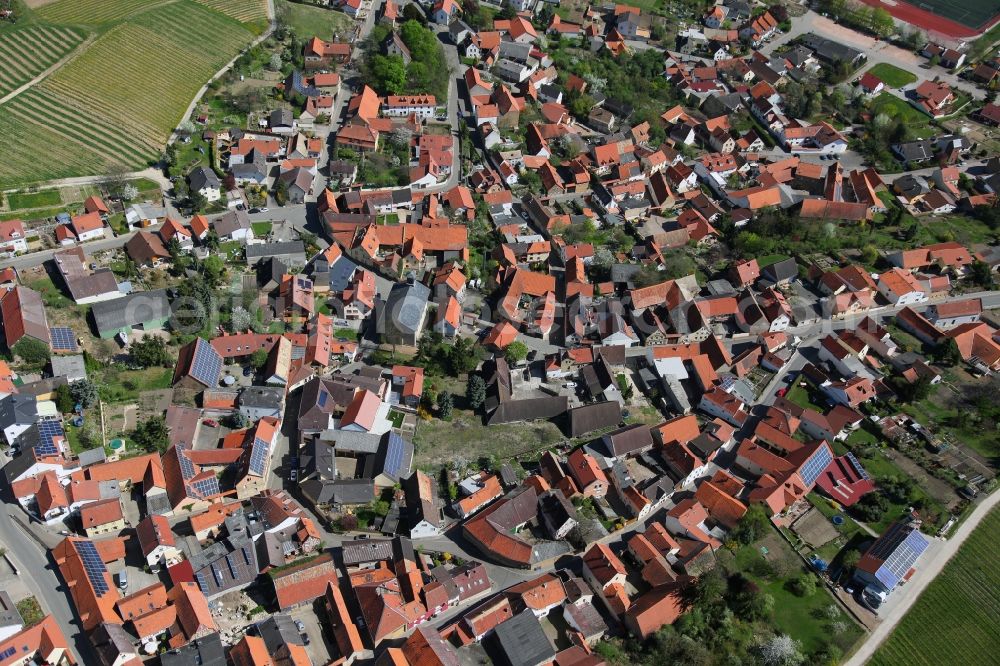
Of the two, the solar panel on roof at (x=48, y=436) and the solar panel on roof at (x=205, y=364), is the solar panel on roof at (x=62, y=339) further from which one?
the solar panel on roof at (x=205, y=364)

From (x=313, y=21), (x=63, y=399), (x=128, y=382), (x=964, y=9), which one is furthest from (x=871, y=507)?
(x=964, y=9)

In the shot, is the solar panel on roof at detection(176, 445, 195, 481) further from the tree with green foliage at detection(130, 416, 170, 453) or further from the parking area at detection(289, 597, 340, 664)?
the parking area at detection(289, 597, 340, 664)

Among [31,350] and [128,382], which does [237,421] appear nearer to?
[128,382]

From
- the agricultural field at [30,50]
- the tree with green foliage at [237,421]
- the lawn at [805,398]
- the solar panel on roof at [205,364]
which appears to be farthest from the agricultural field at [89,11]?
the lawn at [805,398]

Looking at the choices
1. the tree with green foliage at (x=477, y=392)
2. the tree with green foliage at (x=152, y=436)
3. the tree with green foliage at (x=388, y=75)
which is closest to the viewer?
the tree with green foliage at (x=152, y=436)

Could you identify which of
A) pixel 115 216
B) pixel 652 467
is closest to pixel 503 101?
pixel 115 216
